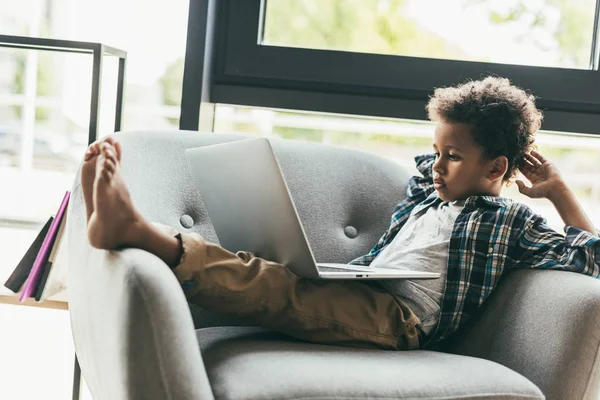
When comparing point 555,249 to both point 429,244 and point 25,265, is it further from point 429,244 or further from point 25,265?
point 25,265

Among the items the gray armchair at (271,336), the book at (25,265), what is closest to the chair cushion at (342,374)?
the gray armchair at (271,336)

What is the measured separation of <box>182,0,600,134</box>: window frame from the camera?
79.7 inches

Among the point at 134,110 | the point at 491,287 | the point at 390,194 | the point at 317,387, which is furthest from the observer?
the point at 134,110

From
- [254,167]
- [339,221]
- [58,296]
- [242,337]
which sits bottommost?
[58,296]

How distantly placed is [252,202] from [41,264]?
2.10 ft

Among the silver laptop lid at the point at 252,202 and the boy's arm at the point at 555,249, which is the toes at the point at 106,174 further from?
the boy's arm at the point at 555,249

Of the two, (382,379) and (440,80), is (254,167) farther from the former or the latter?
(440,80)

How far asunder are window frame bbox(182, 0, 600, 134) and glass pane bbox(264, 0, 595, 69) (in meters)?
0.04

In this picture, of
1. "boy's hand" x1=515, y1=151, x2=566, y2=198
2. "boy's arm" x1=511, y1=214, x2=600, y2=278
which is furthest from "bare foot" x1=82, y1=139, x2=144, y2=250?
"boy's hand" x1=515, y1=151, x2=566, y2=198

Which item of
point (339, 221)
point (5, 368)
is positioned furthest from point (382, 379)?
point (5, 368)

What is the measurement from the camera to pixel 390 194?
1.72 meters

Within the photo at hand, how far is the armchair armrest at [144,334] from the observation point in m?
1.01

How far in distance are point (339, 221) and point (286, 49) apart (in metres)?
0.62

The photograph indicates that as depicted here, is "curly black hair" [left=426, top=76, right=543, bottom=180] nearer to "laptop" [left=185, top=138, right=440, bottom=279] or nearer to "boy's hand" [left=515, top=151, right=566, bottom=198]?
"boy's hand" [left=515, top=151, right=566, bottom=198]
